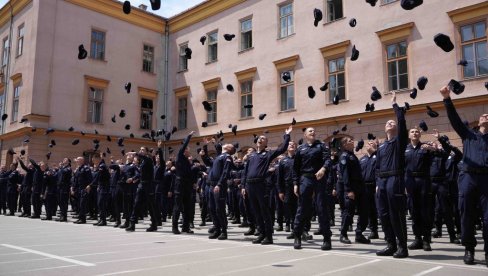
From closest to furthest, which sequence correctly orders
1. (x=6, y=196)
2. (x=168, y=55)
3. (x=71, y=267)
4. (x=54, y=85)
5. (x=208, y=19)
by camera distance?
(x=71, y=267)
(x=6, y=196)
(x=54, y=85)
(x=208, y=19)
(x=168, y=55)

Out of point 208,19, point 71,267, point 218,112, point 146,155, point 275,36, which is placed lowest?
point 71,267

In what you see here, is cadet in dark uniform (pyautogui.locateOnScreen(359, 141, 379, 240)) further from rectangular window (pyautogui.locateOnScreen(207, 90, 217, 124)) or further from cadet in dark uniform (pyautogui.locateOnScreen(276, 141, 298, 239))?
rectangular window (pyautogui.locateOnScreen(207, 90, 217, 124))

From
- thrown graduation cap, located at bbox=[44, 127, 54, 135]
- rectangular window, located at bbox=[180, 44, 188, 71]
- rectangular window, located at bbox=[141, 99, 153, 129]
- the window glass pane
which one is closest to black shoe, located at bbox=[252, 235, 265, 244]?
the window glass pane

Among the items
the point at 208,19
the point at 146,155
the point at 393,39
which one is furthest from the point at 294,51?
the point at 146,155

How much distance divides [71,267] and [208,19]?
2460cm

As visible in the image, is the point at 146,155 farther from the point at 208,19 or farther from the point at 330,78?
the point at 208,19

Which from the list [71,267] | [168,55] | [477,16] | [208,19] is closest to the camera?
[71,267]

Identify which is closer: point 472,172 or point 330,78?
point 472,172

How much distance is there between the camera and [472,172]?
237 inches

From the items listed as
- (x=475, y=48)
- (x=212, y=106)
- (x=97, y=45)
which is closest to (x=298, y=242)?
(x=475, y=48)

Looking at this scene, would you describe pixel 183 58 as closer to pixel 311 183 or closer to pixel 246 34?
pixel 246 34

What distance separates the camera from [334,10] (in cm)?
2172

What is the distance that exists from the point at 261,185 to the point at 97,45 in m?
23.0

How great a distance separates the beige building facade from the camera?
17938mm
